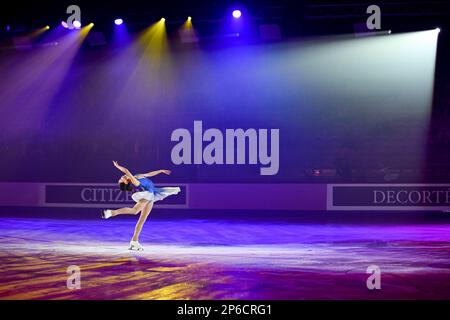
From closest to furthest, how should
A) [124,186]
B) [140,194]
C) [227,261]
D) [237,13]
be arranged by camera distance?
1. [227,261]
2. [124,186]
3. [140,194]
4. [237,13]

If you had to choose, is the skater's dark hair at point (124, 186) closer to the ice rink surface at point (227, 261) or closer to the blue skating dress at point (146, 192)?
the blue skating dress at point (146, 192)

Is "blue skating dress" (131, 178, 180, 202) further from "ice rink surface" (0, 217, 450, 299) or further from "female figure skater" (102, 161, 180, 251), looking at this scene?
"ice rink surface" (0, 217, 450, 299)

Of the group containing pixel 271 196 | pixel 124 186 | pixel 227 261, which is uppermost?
pixel 124 186

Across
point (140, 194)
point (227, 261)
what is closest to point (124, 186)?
point (140, 194)

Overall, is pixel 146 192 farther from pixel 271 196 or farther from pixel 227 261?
pixel 271 196

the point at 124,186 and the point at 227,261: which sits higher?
the point at 124,186

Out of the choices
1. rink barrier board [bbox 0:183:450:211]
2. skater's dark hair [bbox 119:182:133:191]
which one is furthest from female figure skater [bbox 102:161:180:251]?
rink barrier board [bbox 0:183:450:211]

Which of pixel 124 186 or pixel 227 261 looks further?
pixel 124 186

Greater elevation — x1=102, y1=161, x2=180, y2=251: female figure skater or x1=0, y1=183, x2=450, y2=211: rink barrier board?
x1=102, y1=161, x2=180, y2=251: female figure skater

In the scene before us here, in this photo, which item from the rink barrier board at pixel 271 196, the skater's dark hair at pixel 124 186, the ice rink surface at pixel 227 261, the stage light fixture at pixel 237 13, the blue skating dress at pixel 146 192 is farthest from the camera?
the rink barrier board at pixel 271 196

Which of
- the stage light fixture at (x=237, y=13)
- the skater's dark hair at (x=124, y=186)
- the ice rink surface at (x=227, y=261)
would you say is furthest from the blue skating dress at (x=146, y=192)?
the stage light fixture at (x=237, y=13)

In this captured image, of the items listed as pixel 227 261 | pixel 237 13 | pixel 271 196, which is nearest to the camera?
pixel 227 261

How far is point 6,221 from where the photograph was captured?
1266 cm

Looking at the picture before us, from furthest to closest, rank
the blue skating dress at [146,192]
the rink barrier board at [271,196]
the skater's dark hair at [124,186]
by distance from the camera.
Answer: the rink barrier board at [271,196]
the blue skating dress at [146,192]
the skater's dark hair at [124,186]
